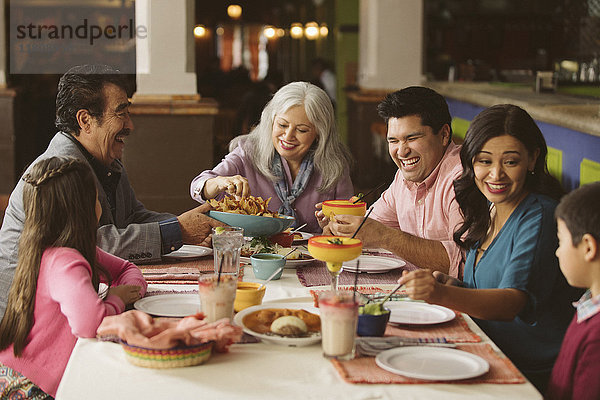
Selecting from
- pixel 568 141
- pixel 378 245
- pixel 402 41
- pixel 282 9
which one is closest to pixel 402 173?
pixel 378 245

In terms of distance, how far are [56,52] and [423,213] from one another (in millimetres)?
7135

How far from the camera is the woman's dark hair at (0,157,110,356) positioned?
6.11ft

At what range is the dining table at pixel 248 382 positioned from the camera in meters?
1.44

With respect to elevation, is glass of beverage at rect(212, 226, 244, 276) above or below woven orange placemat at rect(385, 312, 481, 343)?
above

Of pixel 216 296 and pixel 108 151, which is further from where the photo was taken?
pixel 108 151

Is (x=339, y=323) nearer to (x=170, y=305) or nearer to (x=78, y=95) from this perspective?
(x=170, y=305)

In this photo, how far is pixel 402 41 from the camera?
8258mm

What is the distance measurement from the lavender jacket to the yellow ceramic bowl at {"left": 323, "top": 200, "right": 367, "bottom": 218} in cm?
77

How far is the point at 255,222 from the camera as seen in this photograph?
8.88 feet

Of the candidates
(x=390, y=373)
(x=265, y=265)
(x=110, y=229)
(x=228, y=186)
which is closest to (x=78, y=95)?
(x=110, y=229)

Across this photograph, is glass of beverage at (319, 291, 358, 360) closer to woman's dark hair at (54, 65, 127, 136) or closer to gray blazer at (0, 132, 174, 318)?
gray blazer at (0, 132, 174, 318)

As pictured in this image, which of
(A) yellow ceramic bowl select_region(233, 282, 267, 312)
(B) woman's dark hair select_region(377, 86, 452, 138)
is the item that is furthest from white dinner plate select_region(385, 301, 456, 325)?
(B) woman's dark hair select_region(377, 86, 452, 138)

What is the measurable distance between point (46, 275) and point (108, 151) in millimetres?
1077

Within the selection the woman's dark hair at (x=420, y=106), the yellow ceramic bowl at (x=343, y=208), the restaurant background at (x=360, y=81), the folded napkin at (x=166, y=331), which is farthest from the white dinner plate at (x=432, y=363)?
the restaurant background at (x=360, y=81)
